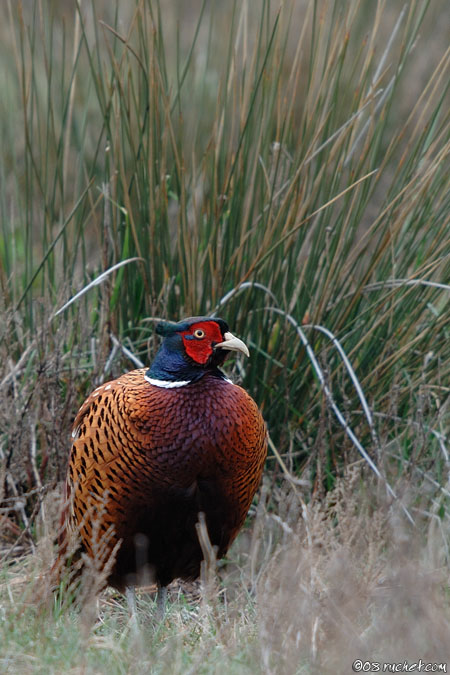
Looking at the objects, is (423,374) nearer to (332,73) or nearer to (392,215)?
(392,215)

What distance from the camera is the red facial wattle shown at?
106 inches

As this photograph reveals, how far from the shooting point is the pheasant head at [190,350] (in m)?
2.69

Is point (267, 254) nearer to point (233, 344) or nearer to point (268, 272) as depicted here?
point (268, 272)

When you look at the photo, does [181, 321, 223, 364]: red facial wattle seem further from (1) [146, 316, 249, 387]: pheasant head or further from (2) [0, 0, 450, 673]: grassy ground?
(2) [0, 0, 450, 673]: grassy ground

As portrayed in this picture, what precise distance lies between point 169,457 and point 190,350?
1.14 feet

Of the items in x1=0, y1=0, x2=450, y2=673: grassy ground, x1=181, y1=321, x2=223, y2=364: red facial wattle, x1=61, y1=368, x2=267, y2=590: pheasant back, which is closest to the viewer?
x1=61, y1=368, x2=267, y2=590: pheasant back

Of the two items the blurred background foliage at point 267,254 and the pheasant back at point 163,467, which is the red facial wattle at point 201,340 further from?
the blurred background foliage at point 267,254

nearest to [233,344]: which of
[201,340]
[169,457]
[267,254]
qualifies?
[201,340]

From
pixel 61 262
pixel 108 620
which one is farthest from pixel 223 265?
pixel 108 620

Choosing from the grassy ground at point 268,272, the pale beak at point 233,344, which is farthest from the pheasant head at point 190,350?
the grassy ground at point 268,272

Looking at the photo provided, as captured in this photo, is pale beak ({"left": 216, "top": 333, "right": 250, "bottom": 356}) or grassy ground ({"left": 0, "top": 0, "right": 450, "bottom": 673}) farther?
grassy ground ({"left": 0, "top": 0, "right": 450, "bottom": 673})

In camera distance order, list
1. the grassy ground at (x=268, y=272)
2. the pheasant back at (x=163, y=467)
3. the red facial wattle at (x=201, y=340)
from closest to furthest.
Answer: the pheasant back at (x=163, y=467) < the red facial wattle at (x=201, y=340) < the grassy ground at (x=268, y=272)

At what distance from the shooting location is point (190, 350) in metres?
2.72

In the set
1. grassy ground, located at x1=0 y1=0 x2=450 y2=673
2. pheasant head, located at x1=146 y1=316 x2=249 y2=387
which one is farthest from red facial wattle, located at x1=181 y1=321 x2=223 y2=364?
grassy ground, located at x1=0 y1=0 x2=450 y2=673
